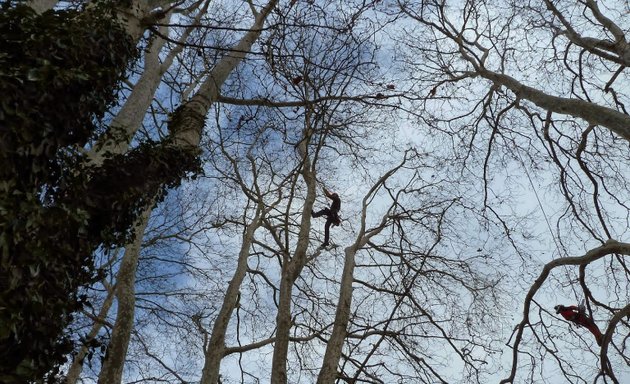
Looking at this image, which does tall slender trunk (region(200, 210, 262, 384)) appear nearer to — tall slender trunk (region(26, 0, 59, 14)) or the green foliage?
the green foliage

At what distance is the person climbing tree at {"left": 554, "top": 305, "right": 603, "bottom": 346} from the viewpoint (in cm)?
502

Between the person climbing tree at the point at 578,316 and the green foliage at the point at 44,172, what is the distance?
5.02m

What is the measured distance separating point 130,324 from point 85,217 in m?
2.41

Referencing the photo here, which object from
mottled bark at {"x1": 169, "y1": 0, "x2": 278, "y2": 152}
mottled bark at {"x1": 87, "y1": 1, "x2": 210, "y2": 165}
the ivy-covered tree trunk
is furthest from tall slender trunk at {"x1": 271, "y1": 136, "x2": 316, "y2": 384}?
the ivy-covered tree trunk

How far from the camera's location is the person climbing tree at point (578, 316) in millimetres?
5016

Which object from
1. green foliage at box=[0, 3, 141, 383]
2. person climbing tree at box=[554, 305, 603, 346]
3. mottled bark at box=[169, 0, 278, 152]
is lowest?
green foliage at box=[0, 3, 141, 383]

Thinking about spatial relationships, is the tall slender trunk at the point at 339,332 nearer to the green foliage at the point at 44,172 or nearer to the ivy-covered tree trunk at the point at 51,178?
the ivy-covered tree trunk at the point at 51,178

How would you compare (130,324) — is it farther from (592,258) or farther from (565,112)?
(565,112)

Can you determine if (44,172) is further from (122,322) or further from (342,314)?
(342,314)

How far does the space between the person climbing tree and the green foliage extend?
5.02 m

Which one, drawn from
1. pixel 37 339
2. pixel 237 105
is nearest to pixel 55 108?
A: pixel 37 339

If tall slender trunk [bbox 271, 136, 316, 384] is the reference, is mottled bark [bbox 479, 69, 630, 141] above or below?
above

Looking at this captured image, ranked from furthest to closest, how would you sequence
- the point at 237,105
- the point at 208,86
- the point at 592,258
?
the point at 237,105 → the point at 208,86 → the point at 592,258

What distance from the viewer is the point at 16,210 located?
197 centimetres
